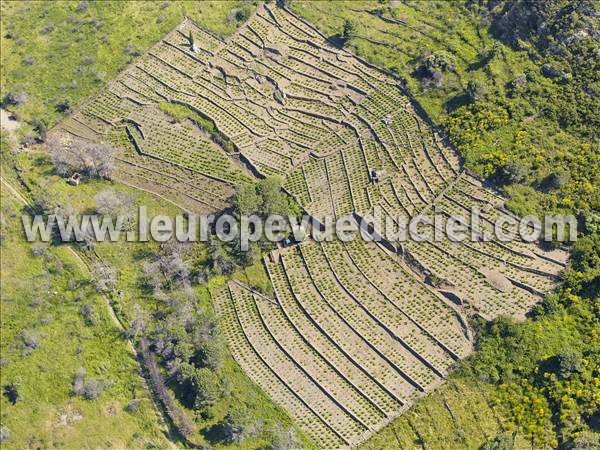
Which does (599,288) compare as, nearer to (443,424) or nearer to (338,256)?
(443,424)

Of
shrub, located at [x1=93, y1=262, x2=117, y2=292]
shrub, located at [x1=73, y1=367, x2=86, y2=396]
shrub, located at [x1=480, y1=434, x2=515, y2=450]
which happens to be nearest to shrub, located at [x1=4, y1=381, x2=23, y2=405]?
shrub, located at [x1=73, y1=367, x2=86, y2=396]

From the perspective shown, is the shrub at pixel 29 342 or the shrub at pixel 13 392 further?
the shrub at pixel 29 342

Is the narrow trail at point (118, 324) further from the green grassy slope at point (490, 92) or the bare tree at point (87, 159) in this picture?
the green grassy slope at point (490, 92)

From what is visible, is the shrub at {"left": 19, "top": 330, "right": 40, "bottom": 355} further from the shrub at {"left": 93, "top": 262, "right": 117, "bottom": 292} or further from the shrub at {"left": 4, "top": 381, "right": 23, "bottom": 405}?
the shrub at {"left": 93, "top": 262, "right": 117, "bottom": 292}

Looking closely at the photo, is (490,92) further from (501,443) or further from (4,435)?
(4,435)

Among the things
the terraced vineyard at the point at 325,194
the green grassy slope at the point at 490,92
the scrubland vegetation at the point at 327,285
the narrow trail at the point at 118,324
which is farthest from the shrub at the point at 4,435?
the green grassy slope at the point at 490,92
